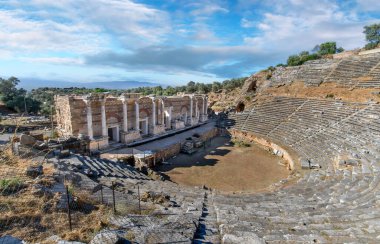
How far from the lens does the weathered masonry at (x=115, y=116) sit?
1991 centimetres

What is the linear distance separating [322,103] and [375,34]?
112 ft

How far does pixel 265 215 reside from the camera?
9023 millimetres

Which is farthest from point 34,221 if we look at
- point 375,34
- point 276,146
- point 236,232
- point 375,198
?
point 375,34

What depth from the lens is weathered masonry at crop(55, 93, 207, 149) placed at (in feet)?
65.3

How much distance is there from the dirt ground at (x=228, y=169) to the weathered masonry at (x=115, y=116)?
582cm

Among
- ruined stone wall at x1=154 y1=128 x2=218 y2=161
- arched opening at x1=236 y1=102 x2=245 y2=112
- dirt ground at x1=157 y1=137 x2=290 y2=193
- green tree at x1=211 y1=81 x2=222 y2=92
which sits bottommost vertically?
dirt ground at x1=157 y1=137 x2=290 y2=193

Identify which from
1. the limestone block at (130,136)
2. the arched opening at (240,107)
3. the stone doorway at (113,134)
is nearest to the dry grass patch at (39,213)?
the limestone block at (130,136)

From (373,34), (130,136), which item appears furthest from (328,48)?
(130,136)

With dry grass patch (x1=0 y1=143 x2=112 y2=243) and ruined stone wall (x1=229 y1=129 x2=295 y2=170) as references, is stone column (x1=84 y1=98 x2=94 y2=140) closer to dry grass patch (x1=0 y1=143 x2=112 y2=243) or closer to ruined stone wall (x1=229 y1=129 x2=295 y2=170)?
dry grass patch (x1=0 y1=143 x2=112 y2=243)

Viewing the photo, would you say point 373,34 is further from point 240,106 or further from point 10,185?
point 10,185

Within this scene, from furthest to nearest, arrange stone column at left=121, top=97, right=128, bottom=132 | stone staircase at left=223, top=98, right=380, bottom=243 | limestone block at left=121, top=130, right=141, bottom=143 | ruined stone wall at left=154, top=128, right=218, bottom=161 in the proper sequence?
stone column at left=121, top=97, right=128, bottom=132
limestone block at left=121, top=130, right=141, bottom=143
ruined stone wall at left=154, top=128, right=218, bottom=161
stone staircase at left=223, top=98, right=380, bottom=243

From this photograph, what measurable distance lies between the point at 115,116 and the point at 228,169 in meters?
11.8

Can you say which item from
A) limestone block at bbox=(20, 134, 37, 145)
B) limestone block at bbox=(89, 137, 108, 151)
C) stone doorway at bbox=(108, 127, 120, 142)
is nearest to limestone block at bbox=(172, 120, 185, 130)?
stone doorway at bbox=(108, 127, 120, 142)

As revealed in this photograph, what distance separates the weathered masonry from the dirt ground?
229 inches
